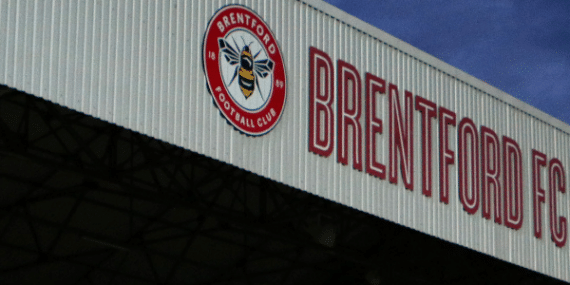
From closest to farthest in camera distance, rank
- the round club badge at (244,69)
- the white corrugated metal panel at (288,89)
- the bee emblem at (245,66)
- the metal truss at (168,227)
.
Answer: the white corrugated metal panel at (288,89) < the round club badge at (244,69) < the bee emblem at (245,66) < the metal truss at (168,227)

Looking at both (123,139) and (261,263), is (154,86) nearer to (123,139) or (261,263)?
(123,139)

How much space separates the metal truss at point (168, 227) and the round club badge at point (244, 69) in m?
2.00

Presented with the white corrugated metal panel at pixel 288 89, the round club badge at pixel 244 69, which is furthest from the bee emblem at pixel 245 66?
the white corrugated metal panel at pixel 288 89

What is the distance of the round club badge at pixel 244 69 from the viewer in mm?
21312

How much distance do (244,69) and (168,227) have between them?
8099 millimetres

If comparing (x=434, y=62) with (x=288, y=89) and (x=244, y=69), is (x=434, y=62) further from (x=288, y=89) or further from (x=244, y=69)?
(x=244, y=69)

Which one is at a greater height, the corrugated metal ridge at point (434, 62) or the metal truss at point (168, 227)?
the corrugated metal ridge at point (434, 62)

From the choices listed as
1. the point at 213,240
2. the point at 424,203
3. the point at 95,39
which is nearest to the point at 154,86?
the point at 95,39

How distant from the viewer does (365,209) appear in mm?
24266

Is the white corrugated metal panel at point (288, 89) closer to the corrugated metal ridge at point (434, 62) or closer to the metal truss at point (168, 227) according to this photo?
the corrugated metal ridge at point (434, 62)

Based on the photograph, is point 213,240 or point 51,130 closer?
point 51,130

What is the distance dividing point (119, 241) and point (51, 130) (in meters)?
6.71

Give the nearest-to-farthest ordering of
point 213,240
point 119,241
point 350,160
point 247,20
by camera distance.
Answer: point 247,20, point 350,160, point 119,241, point 213,240

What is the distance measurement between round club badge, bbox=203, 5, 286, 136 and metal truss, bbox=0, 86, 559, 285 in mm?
1997
